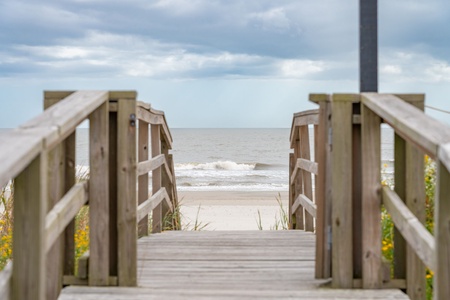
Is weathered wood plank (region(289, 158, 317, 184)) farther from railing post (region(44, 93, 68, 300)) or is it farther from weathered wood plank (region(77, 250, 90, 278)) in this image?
railing post (region(44, 93, 68, 300))

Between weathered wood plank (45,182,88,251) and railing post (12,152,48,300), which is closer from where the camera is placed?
railing post (12,152,48,300)

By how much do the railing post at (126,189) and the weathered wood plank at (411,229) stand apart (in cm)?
147

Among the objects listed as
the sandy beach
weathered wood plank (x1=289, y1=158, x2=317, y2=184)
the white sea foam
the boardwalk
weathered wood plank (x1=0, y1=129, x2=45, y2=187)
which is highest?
weathered wood plank (x1=0, y1=129, x2=45, y2=187)

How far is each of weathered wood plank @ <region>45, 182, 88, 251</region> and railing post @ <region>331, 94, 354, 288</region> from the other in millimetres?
1452

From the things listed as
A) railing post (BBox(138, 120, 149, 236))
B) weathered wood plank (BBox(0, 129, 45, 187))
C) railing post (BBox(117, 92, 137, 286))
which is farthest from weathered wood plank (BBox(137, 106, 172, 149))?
weathered wood plank (BBox(0, 129, 45, 187))

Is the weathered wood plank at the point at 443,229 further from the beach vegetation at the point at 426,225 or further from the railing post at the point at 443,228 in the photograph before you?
the beach vegetation at the point at 426,225

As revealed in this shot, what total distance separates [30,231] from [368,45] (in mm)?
2507

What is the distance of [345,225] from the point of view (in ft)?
11.4

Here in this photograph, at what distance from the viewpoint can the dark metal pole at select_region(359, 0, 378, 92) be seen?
3873 mm

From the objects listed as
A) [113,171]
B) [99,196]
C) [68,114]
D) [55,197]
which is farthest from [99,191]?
[68,114]

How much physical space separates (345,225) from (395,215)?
369mm

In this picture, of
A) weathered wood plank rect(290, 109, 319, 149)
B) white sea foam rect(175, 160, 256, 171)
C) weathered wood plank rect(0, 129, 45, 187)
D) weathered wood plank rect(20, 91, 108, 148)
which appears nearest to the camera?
weathered wood plank rect(0, 129, 45, 187)

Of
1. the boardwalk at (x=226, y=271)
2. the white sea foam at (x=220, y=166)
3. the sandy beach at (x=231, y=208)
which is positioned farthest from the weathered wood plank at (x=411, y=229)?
the white sea foam at (x=220, y=166)

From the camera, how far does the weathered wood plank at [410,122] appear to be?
242cm
